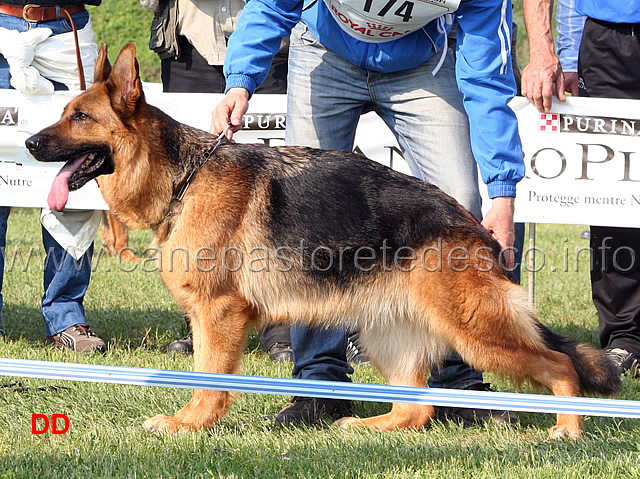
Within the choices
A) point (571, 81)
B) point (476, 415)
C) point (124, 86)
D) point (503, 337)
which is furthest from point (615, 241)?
point (124, 86)

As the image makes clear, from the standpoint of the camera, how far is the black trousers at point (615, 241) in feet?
15.6

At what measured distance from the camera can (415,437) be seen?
3432 millimetres

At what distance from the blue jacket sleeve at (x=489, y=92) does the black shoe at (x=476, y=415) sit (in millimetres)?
1128

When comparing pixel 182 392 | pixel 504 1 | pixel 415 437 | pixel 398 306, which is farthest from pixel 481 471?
pixel 504 1

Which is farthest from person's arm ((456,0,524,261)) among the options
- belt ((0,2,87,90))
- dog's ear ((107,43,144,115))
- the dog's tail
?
belt ((0,2,87,90))

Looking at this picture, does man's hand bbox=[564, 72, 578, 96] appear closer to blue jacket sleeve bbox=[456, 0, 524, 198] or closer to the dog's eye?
blue jacket sleeve bbox=[456, 0, 524, 198]

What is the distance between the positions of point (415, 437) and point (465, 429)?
12.2 inches

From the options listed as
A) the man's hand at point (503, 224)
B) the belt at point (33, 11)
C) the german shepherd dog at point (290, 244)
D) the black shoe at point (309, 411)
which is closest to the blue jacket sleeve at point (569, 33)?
the man's hand at point (503, 224)

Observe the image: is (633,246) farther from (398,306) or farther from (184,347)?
(184,347)

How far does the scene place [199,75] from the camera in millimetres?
5520

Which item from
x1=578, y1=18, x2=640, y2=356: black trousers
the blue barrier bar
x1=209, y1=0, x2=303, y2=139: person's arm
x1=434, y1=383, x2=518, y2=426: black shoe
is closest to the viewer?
the blue barrier bar

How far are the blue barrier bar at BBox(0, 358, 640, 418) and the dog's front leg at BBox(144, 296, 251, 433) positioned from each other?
298 mm

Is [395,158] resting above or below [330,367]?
above

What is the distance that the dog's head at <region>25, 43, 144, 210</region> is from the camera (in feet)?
10.4
